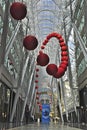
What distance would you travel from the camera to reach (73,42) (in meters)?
48.7

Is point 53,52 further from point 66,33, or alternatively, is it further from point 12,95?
point 12,95

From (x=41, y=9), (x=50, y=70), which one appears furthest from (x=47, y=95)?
(x=50, y=70)

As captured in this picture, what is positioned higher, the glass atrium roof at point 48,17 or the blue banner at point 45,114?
the glass atrium roof at point 48,17

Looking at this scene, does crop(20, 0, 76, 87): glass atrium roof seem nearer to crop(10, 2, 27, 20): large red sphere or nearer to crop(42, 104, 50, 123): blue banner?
crop(42, 104, 50, 123): blue banner

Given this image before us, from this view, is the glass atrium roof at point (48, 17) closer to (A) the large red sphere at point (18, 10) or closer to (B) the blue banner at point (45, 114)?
(B) the blue banner at point (45, 114)

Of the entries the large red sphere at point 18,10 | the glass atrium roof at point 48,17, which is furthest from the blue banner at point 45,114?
the large red sphere at point 18,10

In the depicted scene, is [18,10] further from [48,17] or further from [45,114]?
[45,114]

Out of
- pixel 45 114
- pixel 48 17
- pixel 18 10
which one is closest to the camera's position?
pixel 18 10

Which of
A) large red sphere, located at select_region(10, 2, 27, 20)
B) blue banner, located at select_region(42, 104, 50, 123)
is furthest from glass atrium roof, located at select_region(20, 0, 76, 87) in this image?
large red sphere, located at select_region(10, 2, 27, 20)

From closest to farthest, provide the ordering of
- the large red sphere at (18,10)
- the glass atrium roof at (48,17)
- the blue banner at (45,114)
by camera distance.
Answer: the large red sphere at (18,10) → the glass atrium roof at (48,17) → the blue banner at (45,114)

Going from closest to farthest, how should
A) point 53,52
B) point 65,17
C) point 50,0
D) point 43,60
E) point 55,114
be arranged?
point 43,60
point 65,17
point 50,0
point 53,52
point 55,114

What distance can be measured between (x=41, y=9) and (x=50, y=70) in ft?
117

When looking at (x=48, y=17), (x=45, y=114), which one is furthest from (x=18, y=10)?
(x=45, y=114)

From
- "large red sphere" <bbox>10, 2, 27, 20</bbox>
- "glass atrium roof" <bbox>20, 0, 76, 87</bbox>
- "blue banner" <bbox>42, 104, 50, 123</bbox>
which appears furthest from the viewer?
"blue banner" <bbox>42, 104, 50, 123</bbox>
